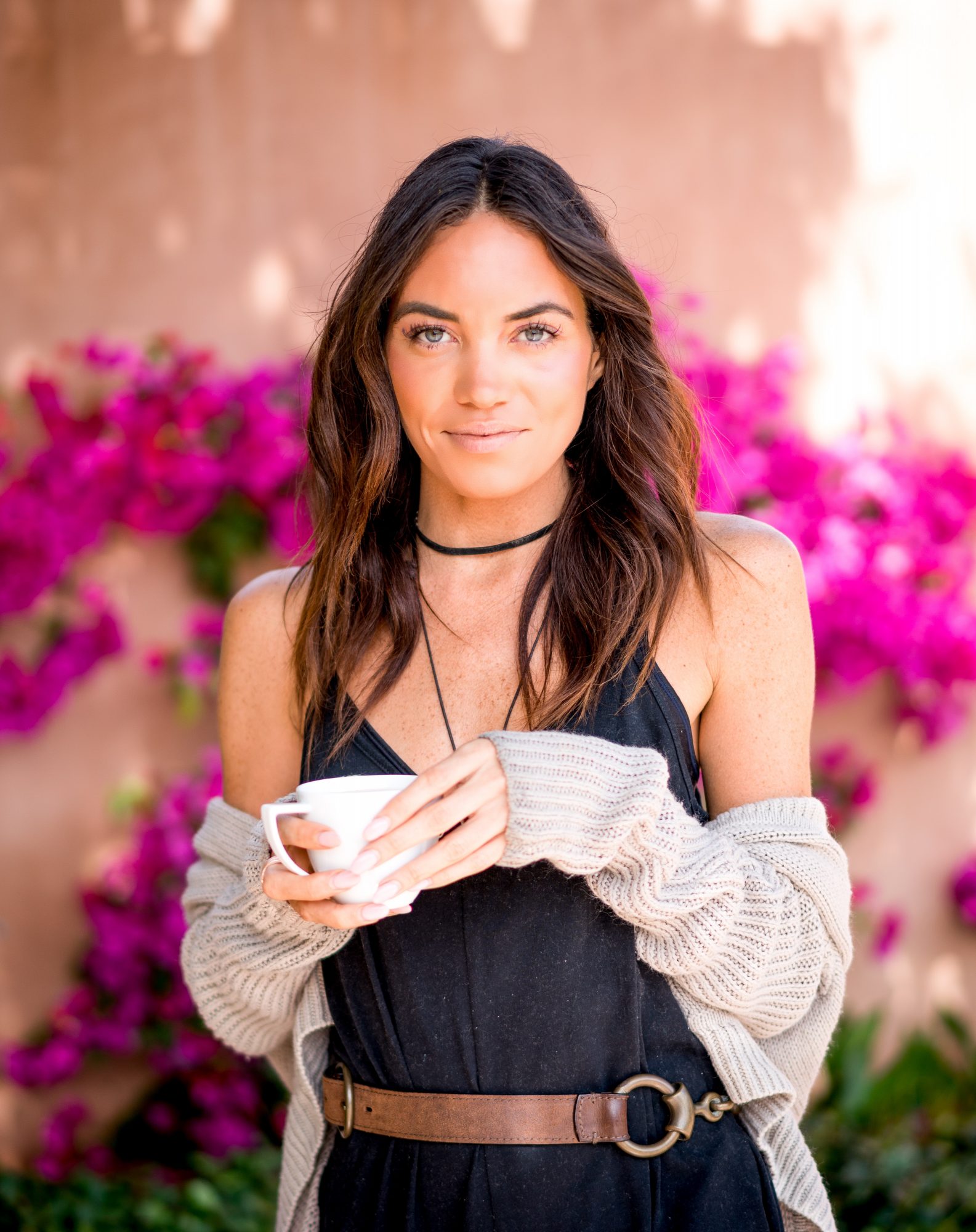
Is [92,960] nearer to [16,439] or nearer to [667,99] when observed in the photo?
[16,439]

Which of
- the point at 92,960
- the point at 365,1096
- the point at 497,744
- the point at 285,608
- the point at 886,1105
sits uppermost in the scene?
the point at 285,608

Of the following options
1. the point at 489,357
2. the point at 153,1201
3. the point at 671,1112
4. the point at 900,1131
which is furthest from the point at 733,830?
the point at 900,1131

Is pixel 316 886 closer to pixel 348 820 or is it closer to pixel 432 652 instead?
pixel 348 820

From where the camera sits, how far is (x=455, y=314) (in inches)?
73.9

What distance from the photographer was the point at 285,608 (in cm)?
214

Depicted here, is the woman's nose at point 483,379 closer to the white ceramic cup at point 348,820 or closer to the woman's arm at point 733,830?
the woman's arm at point 733,830

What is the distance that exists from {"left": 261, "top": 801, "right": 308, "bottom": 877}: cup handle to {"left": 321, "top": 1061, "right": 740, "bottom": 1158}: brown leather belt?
471 mm

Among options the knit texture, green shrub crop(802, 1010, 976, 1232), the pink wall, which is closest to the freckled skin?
the knit texture

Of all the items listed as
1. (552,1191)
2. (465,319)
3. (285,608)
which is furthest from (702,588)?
(552,1191)

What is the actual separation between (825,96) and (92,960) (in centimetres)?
354

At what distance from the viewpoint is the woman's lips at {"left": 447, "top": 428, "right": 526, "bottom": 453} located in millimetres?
1858

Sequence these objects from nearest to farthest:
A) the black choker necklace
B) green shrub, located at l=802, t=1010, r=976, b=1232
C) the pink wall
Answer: the black choker necklace → green shrub, located at l=802, t=1010, r=976, b=1232 → the pink wall

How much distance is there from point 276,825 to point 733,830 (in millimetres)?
644

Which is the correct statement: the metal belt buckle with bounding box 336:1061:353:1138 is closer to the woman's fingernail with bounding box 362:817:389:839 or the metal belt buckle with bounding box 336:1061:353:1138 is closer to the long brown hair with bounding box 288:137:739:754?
the long brown hair with bounding box 288:137:739:754
